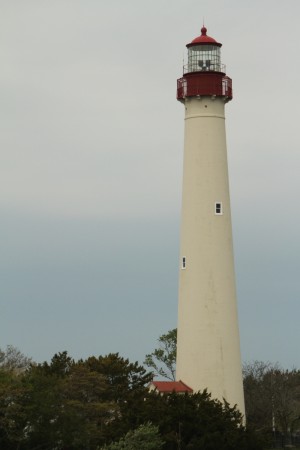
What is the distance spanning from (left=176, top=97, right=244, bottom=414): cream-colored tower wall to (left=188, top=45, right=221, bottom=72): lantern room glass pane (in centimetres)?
189

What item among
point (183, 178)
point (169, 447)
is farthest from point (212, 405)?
point (183, 178)

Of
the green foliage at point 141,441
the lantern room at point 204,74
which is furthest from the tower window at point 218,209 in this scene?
the green foliage at point 141,441

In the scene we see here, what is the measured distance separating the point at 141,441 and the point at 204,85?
18.8 metres

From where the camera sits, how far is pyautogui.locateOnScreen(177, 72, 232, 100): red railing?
192ft

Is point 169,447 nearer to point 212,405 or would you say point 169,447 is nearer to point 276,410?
point 212,405

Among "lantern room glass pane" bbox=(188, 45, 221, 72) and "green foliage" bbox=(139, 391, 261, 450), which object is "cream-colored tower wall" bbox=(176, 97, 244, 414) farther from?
"green foliage" bbox=(139, 391, 261, 450)

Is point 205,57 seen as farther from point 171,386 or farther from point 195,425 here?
point 195,425

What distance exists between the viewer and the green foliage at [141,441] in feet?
156

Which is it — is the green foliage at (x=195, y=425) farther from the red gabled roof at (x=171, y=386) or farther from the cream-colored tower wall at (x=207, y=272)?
the cream-colored tower wall at (x=207, y=272)

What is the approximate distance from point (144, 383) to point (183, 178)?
44.9 feet

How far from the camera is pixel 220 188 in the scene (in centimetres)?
5828

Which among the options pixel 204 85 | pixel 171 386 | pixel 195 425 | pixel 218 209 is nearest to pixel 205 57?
pixel 204 85

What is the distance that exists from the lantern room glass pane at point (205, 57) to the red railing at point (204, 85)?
0.77 metres

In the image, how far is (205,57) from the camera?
59844 millimetres
